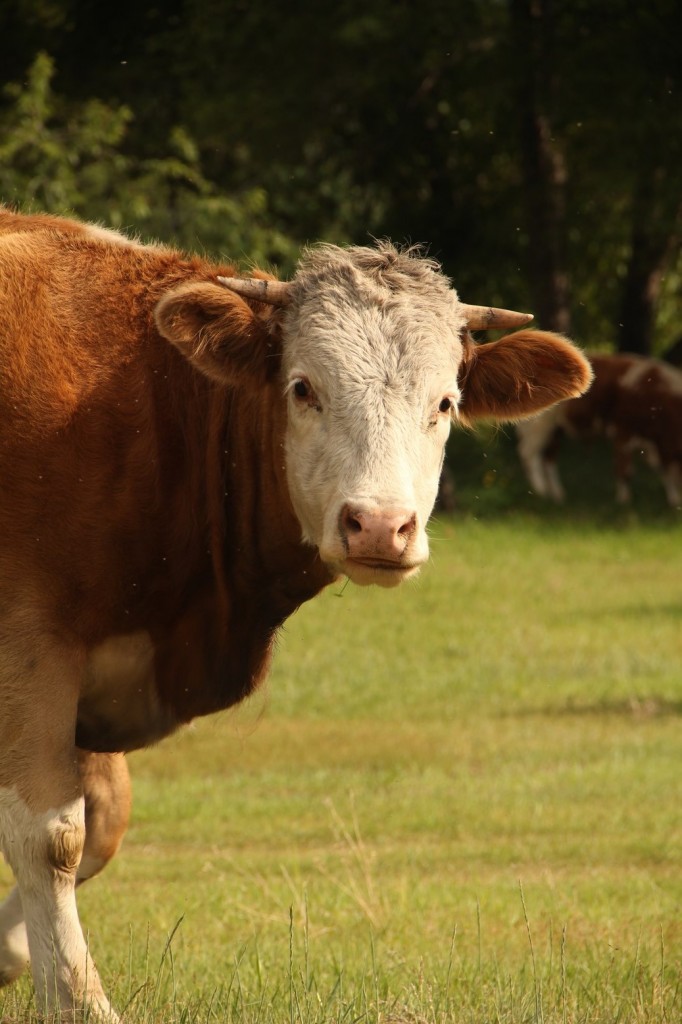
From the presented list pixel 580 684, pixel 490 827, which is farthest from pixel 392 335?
pixel 580 684

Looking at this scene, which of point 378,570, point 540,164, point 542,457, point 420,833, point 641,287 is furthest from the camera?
point 641,287

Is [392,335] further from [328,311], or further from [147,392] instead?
[147,392]

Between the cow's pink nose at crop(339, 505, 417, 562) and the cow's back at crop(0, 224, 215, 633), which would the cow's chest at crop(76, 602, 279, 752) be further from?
the cow's pink nose at crop(339, 505, 417, 562)

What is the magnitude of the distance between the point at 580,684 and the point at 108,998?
25.0 ft

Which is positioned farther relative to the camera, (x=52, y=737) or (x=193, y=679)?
(x=193, y=679)

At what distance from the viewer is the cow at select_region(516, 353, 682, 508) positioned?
2191 cm

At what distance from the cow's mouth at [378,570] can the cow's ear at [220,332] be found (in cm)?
90

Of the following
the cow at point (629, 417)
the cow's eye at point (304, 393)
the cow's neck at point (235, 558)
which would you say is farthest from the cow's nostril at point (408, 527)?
the cow at point (629, 417)

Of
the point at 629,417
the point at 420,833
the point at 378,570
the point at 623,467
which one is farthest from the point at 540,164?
the point at 378,570

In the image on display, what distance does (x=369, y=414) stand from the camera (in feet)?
15.3

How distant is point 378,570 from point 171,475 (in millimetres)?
951

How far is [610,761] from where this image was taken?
32.0 feet

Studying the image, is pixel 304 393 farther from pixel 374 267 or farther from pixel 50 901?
pixel 50 901

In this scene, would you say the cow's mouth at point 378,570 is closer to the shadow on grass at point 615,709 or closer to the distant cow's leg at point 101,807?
the distant cow's leg at point 101,807
